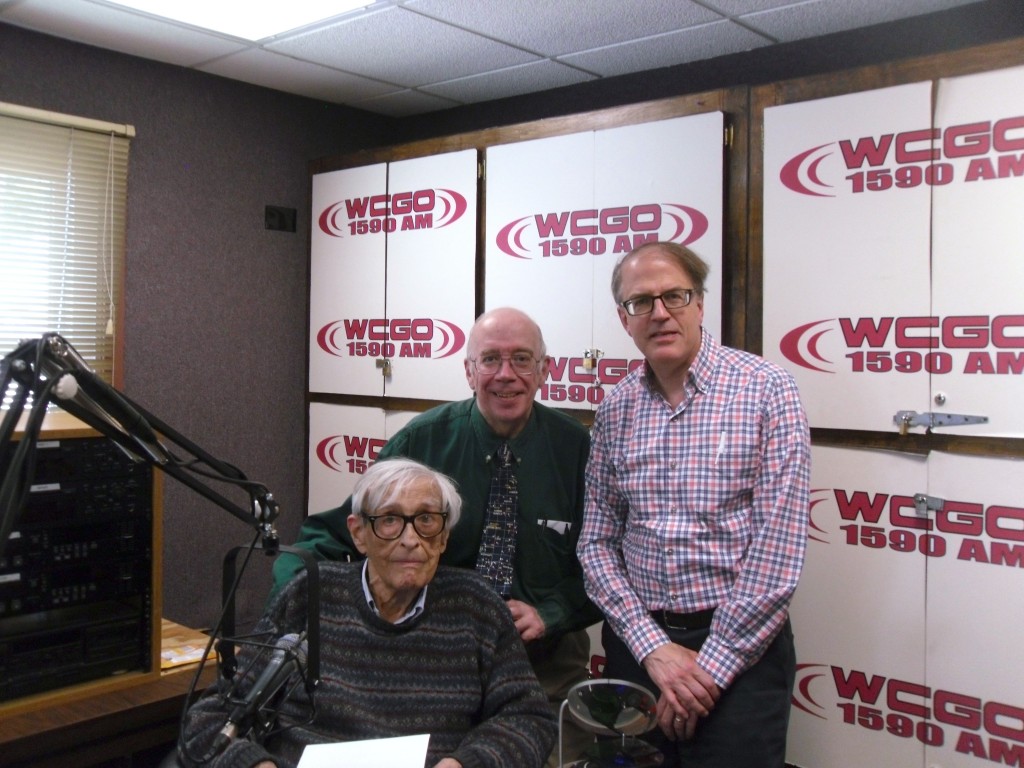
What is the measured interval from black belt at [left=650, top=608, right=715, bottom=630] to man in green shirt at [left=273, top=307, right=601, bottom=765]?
10.3 inches

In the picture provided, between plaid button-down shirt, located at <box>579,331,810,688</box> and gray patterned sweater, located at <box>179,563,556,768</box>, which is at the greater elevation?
plaid button-down shirt, located at <box>579,331,810,688</box>

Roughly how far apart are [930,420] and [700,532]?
1.01 metres

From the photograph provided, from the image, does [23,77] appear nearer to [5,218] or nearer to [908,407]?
[5,218]

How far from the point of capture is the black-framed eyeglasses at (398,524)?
185 cm

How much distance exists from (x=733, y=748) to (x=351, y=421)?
102 inches

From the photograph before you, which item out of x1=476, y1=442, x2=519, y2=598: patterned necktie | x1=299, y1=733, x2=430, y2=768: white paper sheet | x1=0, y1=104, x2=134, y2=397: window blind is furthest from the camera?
x1=0, y1=104, x2=134, y2=397: window blind

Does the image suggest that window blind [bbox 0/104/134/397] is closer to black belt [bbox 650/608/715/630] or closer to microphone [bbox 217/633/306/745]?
microphone [bbox 217/633/306/745]

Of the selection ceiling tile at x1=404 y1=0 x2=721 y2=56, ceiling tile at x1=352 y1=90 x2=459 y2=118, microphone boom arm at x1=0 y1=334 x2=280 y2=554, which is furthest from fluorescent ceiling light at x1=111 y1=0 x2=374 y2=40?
microphone boom arm at x1=0 y1=334 x2=280 y2=554

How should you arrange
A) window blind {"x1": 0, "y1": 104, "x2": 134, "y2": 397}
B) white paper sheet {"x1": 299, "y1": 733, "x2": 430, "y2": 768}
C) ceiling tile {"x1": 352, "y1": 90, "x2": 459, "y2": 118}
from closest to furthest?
white paper sheet {"x1": 299, "y1": 733, "x2": 430, "y2": 768} → window blind {"x1": 0, "y1": 104, "x2": 134, "y2": 397} → ceiling tile {"x1": 352, "y1": 90, "x2": 459, "y2": 118}

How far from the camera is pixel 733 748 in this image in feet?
5.97

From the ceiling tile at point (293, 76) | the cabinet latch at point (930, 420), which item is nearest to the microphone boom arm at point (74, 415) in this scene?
the cabinet latch at point (930, 420)

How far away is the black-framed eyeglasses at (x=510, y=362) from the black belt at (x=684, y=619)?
0.64m

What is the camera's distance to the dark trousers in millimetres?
1818

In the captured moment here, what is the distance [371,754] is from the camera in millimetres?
1525
